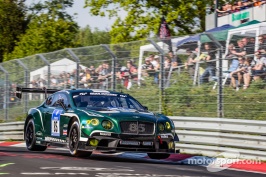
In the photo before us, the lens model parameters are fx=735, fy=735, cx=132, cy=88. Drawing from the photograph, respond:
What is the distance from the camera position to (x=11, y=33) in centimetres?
6128

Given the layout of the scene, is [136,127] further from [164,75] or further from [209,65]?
[164,75]

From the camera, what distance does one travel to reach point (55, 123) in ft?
46.7

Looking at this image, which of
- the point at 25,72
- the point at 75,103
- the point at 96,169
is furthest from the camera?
the point at 25,72

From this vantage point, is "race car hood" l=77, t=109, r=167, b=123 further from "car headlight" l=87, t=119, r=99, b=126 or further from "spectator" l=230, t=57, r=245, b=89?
"spectator" l=230, t=57, r=245, b=89

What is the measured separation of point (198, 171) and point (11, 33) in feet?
169

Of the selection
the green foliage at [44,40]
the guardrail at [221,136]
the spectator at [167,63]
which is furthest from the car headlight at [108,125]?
the green foliage at [44,40]

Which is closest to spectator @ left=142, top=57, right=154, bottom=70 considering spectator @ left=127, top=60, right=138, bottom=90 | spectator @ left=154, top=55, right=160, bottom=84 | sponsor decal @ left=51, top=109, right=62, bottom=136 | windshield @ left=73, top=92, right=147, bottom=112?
spectator @ left=154, top=55, right=160, bottom=84

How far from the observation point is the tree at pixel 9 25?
2398 inches

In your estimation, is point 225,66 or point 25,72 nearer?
point 225,66

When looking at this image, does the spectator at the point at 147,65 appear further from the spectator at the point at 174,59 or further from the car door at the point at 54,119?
the car door at the point at 54,119

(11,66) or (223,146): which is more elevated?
Answer: (11,66)

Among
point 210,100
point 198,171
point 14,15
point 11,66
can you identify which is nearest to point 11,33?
point 14,15

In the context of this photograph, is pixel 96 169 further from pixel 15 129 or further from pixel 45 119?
pixel 15 129

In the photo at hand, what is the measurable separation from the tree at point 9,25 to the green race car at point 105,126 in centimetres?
4716
